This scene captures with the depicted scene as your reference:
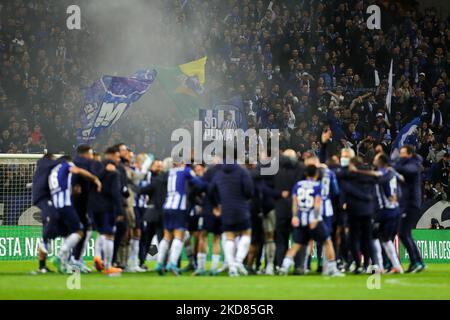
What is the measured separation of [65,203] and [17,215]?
25.0 feet

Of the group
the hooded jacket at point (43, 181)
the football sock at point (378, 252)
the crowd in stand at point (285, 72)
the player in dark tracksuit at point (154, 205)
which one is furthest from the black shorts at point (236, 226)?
the crowd in stand at point (285, 72)

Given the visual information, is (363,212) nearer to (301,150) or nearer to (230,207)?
(230,207)

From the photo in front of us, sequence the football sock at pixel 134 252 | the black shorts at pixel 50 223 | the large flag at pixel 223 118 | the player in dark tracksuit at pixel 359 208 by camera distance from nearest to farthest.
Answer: the black shorts at pixel 50 223
the player in dark tracksuit at pixel 359 208
the football sock at pixel 134 252
the large flag at pixel 223 118

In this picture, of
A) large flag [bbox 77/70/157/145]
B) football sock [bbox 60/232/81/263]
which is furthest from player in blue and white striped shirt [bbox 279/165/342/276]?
large flag [bbox 77/70/157/145]

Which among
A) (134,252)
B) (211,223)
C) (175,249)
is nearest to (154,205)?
(134,252)

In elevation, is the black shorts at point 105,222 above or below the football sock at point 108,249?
above

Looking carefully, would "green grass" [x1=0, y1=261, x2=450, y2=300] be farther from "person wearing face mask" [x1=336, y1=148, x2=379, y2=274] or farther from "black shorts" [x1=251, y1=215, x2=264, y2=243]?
"black shorts" [x1=251, y1=215, x2=264, y2=243]

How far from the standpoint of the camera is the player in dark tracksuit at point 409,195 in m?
19.8

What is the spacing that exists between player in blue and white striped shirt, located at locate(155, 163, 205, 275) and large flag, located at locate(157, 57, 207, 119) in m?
11.5

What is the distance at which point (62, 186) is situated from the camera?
60.8 ft

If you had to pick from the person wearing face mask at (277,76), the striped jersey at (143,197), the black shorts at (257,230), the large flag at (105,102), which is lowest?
the black shorts at (257,230)

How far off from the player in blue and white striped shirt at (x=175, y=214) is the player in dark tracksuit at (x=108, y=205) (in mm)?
927

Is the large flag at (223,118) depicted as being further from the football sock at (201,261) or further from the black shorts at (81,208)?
the football sock at (201,261)

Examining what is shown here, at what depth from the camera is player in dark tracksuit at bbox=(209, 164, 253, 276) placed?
17844mm
